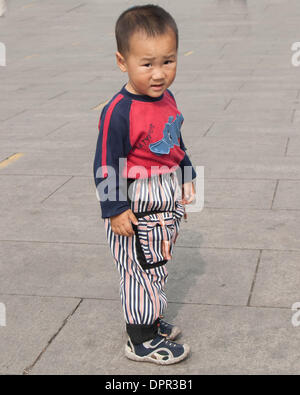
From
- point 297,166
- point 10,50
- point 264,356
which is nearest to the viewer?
point 264,356

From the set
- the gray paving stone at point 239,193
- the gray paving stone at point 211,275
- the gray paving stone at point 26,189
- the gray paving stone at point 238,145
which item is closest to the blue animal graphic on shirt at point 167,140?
the gray paving stone at point 211,275

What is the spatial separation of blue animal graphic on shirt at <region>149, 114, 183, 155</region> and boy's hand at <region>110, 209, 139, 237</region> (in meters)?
0.32

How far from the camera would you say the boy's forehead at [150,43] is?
3.04m

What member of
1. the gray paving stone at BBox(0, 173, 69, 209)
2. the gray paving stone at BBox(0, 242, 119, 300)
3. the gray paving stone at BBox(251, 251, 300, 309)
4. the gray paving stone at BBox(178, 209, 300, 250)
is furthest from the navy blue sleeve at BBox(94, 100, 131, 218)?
the gray paving stone at BBox(0, 173, 69, 209)

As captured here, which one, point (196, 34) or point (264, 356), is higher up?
point (264, 356)

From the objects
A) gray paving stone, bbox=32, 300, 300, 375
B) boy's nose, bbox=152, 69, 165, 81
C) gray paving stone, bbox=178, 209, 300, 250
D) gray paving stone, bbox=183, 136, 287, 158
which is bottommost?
gray paving stone, bbox=183, 136, 287, 158

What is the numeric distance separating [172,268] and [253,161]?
2796 millimetres

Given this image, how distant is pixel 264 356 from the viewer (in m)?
3.47

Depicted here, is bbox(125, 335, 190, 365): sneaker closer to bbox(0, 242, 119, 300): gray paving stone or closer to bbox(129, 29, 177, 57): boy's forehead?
bbox(0, 242, 119, 300): gray paving stone

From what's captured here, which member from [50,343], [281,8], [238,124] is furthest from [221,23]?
[50,343]

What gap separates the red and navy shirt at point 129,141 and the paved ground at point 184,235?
0.94m

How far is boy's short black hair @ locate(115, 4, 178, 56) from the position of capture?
305 centimetres

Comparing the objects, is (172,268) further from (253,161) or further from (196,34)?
(196,34)

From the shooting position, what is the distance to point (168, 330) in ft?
12.1
